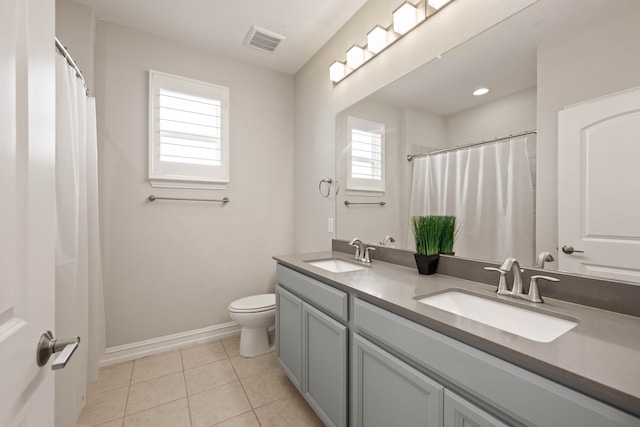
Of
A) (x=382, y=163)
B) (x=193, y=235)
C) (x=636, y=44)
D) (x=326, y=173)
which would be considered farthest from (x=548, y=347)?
(x=193, y=235)

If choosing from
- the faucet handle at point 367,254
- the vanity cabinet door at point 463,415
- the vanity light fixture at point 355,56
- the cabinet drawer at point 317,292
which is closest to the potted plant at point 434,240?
the faucet handle at point 367,254

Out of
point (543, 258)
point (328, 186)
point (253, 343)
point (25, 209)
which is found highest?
point (328, 186)

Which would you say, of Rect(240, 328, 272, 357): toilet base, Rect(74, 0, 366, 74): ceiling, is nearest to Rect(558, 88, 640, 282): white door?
Rect(74, 0, 366, 74): ceiling

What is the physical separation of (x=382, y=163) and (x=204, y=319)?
213cm

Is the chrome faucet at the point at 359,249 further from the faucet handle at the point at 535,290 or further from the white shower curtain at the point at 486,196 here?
the faucet handle at the point at 535,290

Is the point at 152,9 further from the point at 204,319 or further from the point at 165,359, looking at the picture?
the point at 165,359

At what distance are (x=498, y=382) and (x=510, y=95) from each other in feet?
3.81

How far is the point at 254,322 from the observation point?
7.22 feet

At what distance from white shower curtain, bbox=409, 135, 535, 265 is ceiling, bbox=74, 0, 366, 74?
1.42m

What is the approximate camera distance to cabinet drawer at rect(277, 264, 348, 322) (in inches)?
50.4

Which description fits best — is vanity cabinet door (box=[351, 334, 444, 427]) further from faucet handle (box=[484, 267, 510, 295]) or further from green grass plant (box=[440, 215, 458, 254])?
green grass plant (box=[440, 215, 458, 254])

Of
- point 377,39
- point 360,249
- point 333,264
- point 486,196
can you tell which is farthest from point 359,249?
point 377,39

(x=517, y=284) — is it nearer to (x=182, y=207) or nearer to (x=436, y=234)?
(x=436, y=234)

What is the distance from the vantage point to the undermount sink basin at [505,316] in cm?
88
